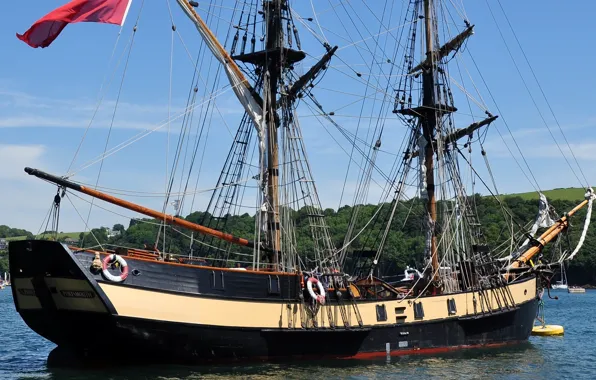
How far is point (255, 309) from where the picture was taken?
29.7 metres

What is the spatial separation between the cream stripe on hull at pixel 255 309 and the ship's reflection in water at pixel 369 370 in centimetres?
161

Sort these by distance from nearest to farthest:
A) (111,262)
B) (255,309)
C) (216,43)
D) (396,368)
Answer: (111,262)
(255,309)
(396,368)
(216,43)

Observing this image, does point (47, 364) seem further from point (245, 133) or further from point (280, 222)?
point (245, 133)

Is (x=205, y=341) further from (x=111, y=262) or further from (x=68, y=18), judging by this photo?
(x=68, y=18)

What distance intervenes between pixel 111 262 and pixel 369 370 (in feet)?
34.4

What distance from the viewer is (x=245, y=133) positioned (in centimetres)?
3634

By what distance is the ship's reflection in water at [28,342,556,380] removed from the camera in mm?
27484

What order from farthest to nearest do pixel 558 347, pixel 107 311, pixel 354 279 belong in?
pixel 558 347, pixel 354 279, pixel 107 311

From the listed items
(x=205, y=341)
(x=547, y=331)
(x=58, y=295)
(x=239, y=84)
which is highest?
(x=239, y=84)

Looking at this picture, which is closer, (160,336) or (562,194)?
(160,336)

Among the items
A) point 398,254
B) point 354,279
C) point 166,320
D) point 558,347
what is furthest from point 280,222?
point 398,254

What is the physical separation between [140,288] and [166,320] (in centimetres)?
149

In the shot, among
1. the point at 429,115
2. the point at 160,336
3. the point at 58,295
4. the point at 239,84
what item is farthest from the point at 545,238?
the point at 58,295

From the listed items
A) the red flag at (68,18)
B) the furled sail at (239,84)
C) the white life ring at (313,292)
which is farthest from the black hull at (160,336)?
the furled sail at (239,84)
